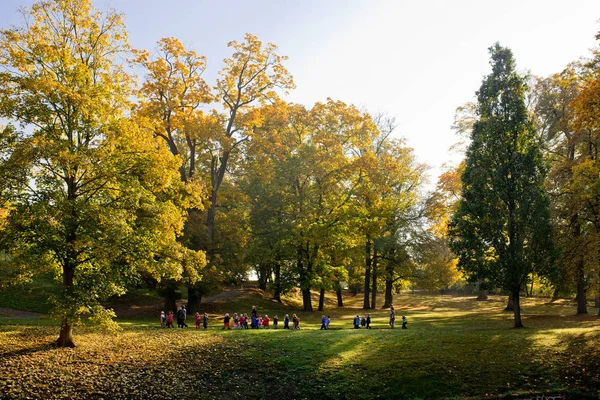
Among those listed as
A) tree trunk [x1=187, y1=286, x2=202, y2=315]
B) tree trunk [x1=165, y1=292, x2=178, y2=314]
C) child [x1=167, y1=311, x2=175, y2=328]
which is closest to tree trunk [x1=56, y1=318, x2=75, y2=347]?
child [x1=167, y1=311, x2=175, y2=328]

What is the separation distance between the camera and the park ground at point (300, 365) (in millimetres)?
14352

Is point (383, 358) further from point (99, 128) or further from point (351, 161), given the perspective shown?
point (351, 161)

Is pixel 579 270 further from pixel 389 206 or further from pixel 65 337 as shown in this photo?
pixel 65 337

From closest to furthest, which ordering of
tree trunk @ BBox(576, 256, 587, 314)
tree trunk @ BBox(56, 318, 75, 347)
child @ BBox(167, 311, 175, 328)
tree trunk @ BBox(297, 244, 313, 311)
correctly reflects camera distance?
tree trunk @ BBox(56, 318, 75, 347)
child @ BBox(167, 311, 175, 328)
tree trunk @ BBox(576, 256, 587, 314)
tree trunk @ BBox(297, 244, 313, 311)

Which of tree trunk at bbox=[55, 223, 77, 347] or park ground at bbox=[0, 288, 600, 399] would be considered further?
tree trunk at bbox=[55, 223, 77, 347]

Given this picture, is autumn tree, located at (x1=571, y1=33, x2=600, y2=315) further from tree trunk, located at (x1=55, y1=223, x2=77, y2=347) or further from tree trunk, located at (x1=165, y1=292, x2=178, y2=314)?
tree trunk, located at (x1=165, y1=292, x2=178, y2=314)

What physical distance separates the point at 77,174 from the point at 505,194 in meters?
22.2

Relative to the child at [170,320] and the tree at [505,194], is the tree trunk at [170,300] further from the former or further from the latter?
the tree at [505,194]

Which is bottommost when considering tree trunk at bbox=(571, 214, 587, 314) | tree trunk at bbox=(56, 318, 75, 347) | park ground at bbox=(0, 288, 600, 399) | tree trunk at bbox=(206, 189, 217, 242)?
park ground at bbox=(0, 288, 600, 399)

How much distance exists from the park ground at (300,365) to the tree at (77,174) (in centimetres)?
211

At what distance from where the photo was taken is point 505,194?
23.2 m

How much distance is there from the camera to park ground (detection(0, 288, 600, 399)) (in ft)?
47.1

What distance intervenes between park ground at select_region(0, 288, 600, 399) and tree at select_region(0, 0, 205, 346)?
2114 mm

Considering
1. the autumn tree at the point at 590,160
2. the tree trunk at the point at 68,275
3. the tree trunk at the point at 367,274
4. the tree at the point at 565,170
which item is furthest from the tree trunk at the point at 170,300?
the autumn tree at the point at 590,160
